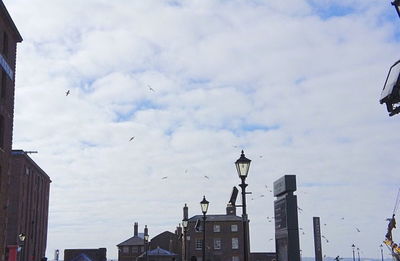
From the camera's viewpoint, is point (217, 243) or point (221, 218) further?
point (221, 218)

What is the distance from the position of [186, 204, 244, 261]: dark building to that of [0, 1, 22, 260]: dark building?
54279 mm

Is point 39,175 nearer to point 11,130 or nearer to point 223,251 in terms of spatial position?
point 223,251

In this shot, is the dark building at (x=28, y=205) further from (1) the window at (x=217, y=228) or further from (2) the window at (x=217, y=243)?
(1) the window at (x=217, y=228)

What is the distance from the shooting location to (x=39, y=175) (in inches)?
3177

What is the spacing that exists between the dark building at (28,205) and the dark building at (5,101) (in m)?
20.3

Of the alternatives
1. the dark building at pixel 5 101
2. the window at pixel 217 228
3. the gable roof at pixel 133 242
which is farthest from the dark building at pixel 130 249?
the dark building at pixel 5 101

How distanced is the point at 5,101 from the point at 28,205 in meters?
37.3

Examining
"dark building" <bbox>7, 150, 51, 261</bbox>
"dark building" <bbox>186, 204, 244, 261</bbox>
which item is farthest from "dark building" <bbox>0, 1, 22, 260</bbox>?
"dark building" <bbox>186, 204, 244, 261</bbox>

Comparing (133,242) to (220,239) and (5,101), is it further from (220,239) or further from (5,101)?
(5,101)

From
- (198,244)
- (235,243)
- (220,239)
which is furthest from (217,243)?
(198,244)

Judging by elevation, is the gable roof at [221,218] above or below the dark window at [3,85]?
below

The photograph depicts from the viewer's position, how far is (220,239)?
302 ft

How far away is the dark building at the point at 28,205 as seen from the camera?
215ft

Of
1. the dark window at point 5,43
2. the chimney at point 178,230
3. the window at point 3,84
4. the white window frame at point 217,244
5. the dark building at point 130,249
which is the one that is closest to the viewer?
the window at point 3,84
